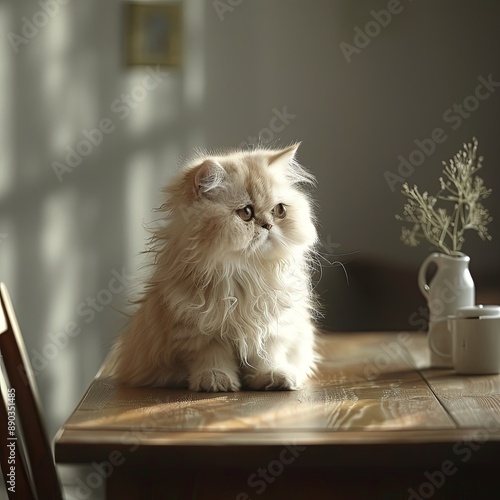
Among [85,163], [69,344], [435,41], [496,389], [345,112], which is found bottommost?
[69,344]

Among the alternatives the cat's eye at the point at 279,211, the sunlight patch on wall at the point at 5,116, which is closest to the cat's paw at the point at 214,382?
the cat's eye at the point at 279,211

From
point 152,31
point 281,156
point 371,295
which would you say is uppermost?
point 152,31

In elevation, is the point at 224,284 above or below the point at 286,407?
above

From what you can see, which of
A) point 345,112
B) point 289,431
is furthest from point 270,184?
point 345,112

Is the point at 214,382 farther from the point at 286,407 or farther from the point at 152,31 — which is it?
the point at 152,31

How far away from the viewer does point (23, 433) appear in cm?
157

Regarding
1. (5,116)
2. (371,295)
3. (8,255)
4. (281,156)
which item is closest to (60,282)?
(8,255)

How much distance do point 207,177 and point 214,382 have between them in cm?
39

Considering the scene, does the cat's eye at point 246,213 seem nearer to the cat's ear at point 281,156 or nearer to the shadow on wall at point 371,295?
the cat's ear at point 281,156

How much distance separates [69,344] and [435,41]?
2.03 m

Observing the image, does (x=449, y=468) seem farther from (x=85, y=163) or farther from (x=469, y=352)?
(x=85, y=163)

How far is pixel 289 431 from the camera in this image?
1121mm

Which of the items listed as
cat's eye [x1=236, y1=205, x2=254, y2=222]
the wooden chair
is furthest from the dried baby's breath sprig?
the wooden chair

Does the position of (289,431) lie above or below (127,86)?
below
